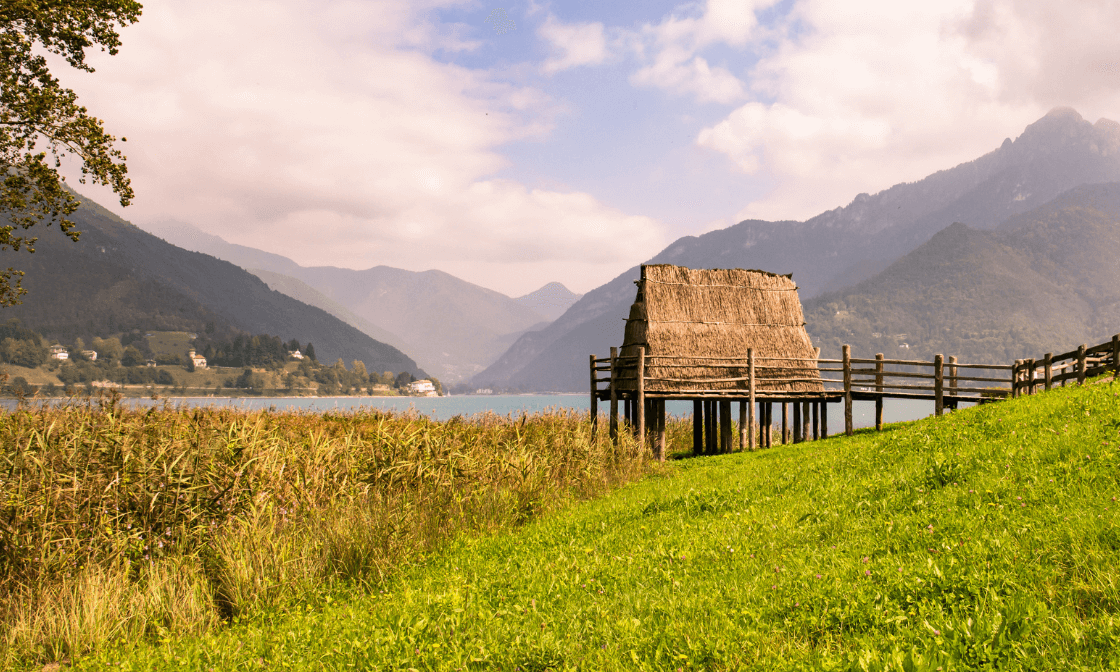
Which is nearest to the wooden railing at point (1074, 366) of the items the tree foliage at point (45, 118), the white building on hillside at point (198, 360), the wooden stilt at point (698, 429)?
the wooden stilt at point (698, 429)

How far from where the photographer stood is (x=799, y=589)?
563cm

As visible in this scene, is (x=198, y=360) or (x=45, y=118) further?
(x=198, y=360)

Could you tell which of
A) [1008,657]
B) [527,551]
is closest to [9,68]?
[527,551]

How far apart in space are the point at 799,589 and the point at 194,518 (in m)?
7.58

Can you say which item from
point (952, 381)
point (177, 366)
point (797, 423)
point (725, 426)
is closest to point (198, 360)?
point (177, 366)

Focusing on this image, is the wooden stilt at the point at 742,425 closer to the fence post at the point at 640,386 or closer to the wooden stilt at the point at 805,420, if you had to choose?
the wooden stilt at the point at 805,420

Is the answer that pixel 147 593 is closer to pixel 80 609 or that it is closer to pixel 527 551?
pixel 80 609

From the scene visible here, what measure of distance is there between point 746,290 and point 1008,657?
920 inches

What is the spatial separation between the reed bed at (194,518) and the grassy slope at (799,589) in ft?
2.05

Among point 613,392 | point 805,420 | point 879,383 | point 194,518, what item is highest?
point 879,383

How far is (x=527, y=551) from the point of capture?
884cm

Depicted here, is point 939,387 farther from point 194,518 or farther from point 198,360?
point 198,360

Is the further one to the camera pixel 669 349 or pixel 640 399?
pixel 669 349

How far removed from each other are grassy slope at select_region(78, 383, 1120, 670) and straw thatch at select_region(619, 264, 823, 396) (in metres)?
14.2
